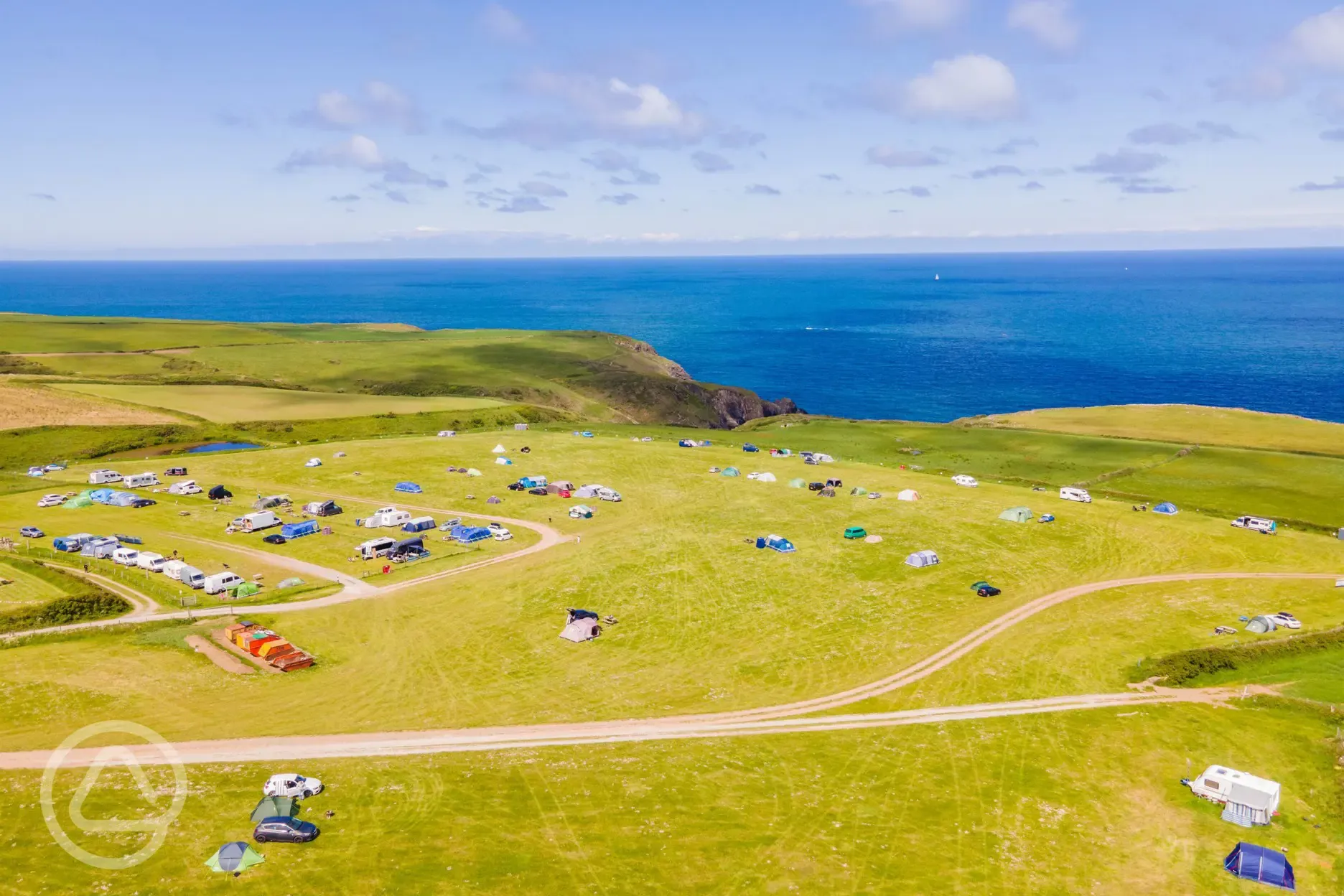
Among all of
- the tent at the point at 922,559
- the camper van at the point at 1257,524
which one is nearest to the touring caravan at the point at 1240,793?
the tent at the point at 922,559

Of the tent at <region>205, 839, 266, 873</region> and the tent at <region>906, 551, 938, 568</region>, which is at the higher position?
the tent at <region>205, 839, 266, 873</region>

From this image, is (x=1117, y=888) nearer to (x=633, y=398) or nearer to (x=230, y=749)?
(x=230, y=749)

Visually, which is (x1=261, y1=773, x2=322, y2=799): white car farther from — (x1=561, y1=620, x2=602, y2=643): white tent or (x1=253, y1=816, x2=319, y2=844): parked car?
(x1=561, y1=620, x2=602, y2=643): white tent

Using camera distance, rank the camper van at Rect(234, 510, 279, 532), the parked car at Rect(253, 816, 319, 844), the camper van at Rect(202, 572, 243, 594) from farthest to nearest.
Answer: the camper van at Rect(234, 510, 279, 532) → the camper van at Rect(202, 572, 243, 594) → the parked car at Rect(253, 816, 319, 844)

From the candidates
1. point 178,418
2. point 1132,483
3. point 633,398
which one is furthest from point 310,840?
point 633,398

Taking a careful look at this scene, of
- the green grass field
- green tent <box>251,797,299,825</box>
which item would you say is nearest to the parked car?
green tent <box>251,797,299,825</box>

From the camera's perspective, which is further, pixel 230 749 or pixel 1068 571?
pixel 1068 571
